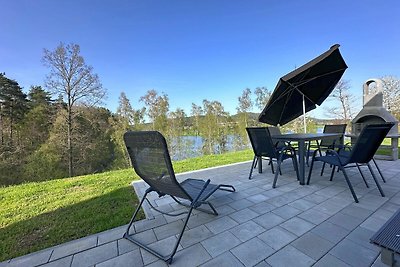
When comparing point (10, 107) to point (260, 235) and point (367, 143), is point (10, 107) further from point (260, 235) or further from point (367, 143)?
point (367, 143)

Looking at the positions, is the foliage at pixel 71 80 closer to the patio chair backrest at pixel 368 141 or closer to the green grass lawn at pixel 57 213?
the green grass lawn at pixel 57 213

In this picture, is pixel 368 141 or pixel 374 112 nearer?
pixel 368 141

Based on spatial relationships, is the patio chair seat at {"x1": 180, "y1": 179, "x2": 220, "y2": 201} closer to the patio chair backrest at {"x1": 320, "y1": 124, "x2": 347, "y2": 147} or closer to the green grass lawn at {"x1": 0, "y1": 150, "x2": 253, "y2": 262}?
the green grass lawn at {"x1": 0, "y1": 150, "x2": 253, "y2": 262}

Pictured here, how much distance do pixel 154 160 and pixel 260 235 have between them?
1275 millimetres

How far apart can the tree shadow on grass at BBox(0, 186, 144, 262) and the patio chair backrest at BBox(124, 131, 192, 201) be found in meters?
0.79

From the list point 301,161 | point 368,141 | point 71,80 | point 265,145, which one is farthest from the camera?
Answer: point 71,80

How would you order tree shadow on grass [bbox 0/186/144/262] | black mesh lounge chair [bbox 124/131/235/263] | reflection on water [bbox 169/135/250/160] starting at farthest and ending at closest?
1. reflection on water [bbox 169/135/250/160]
2. tree shadow on grass [bbox 0/186/144/262]
3. black mesh lounge chair [bbox 124/131/235/263]

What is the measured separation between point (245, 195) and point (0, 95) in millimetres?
17318

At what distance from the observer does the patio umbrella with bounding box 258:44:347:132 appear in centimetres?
323

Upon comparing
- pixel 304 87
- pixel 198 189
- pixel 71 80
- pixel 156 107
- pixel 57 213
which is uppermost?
pixel 71 80

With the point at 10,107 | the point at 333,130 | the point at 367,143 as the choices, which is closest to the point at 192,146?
the point at 333,130

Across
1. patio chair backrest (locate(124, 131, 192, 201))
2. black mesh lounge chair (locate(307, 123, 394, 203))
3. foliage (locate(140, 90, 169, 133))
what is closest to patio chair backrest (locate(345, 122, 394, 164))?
black mesh lounge chair (locate(307, 123, 394, 203))

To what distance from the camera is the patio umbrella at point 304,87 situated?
10.6 feet

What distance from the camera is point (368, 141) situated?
8.21ft
